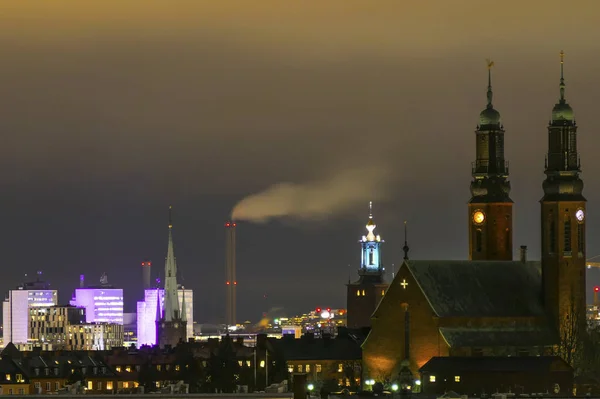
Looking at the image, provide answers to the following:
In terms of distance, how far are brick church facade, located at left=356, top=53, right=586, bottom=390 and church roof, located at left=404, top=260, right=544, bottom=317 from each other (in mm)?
71

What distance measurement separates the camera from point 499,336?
527 ft

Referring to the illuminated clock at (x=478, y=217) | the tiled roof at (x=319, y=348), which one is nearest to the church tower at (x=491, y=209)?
the illuminated clock at (x=478, y=217)

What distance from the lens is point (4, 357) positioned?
18688 cm

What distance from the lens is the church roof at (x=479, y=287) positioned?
158875mm


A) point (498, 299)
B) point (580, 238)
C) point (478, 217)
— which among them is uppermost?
point (478, 217)

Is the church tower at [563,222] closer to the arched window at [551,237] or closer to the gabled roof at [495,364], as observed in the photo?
the arched window at [551,237]

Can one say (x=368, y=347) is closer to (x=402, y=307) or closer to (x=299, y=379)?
(x=402, y=307)

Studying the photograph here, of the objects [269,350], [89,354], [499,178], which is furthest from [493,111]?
[89,354]

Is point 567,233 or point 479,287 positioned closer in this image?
point 567,233

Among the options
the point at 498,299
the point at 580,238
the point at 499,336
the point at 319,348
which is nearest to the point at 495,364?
the point at 499,336

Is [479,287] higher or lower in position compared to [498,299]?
higher

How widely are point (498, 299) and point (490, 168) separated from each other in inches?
538

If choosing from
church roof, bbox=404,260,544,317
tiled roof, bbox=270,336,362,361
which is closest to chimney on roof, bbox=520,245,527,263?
church roof, bbox=404,260,544,317

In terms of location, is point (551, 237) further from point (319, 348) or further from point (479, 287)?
point (319, 348)
